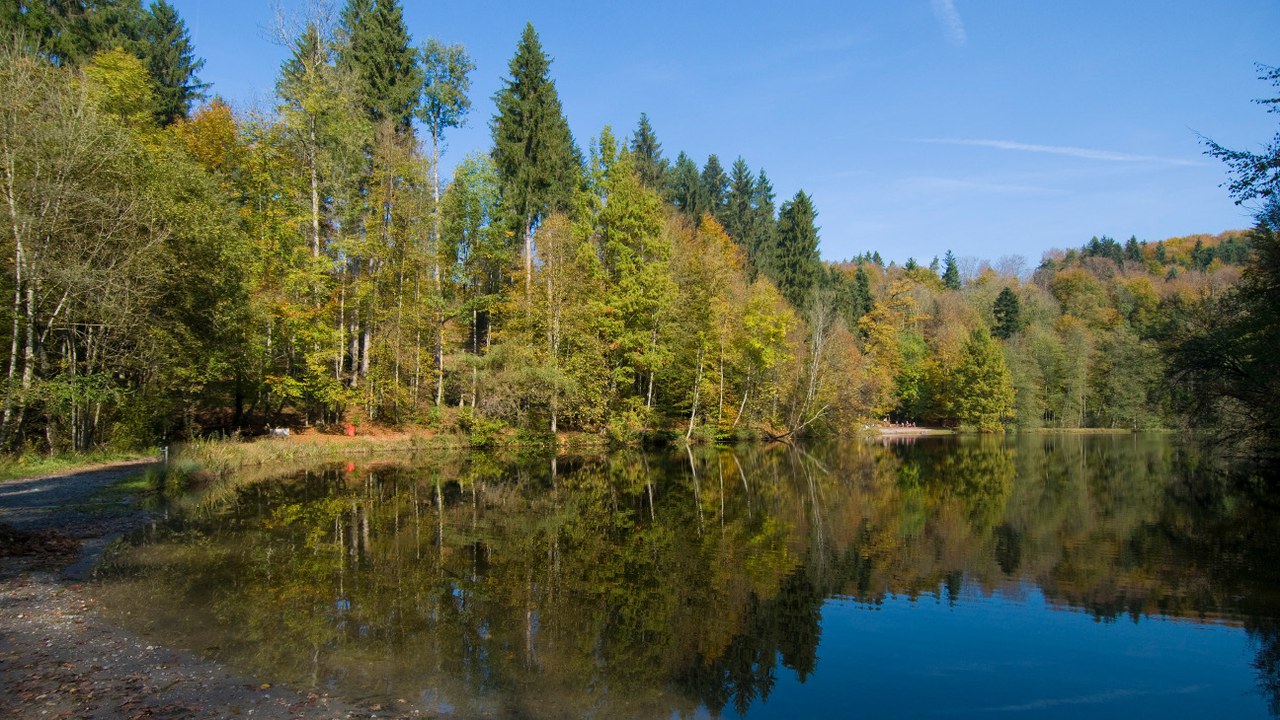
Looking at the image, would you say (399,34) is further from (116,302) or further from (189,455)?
(189,455)

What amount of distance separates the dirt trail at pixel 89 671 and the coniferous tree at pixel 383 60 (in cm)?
2741

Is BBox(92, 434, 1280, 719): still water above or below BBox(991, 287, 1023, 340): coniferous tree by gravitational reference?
below

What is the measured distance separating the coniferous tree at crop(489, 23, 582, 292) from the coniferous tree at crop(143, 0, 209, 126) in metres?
16.1

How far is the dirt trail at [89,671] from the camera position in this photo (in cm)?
511

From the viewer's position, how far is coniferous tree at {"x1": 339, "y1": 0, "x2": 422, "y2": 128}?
32094mm

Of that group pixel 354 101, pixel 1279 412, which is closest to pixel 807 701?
pixel 1279 412

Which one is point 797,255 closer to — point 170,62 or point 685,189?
point 685,189

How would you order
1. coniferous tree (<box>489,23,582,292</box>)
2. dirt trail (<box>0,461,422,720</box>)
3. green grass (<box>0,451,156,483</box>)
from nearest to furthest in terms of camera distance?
dirt trail (<box>0,461,422,720</box>), green grass (<box>0,451,156,483</box>), coniferous tree (<box>489,23,582,292</box>)

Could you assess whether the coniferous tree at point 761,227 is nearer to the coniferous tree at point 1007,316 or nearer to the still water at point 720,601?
the coniferous tree at point 1007,316

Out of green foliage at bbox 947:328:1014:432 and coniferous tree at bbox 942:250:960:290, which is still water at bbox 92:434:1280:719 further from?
coniferous tree at bbox 942:250:960:290

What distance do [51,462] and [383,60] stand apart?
75.2 ft

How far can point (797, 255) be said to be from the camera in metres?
54.3

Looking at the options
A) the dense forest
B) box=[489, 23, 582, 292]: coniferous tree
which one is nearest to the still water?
the dense forest

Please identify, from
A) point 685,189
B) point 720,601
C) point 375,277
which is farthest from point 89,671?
point 685,189
